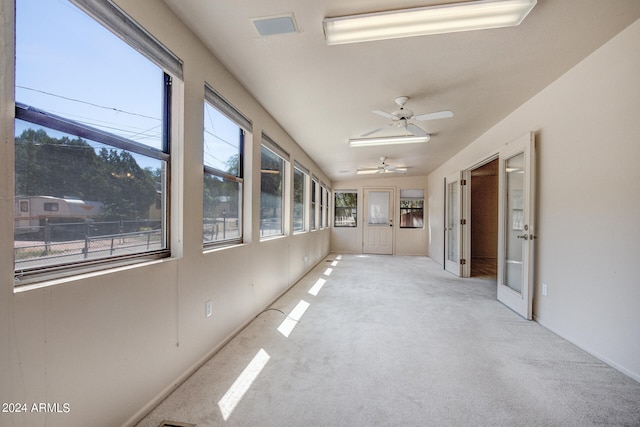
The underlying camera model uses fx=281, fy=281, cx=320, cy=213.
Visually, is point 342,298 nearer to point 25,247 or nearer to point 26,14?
point 25,247

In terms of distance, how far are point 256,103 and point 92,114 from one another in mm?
2063

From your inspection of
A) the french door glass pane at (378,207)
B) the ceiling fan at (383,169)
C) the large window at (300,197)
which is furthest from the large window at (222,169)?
the french door glass pane at (378,207)

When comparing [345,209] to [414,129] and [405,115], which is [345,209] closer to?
[414,129]

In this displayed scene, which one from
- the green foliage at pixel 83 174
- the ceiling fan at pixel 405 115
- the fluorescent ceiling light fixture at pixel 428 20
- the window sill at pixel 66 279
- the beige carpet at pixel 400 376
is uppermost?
the fluorescent ceiling light fixture at pixel 428 20

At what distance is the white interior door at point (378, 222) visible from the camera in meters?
9.27

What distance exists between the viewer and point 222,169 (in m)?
2.72

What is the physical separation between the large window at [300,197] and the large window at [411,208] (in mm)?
4350

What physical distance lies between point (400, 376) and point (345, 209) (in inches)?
305

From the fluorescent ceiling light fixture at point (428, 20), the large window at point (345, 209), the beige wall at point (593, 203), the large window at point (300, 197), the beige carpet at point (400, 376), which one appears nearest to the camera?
the beige carpet at point (400, 376)

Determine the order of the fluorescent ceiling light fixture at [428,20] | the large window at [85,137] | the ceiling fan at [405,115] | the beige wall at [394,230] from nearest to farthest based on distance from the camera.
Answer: the large window at [85,137] < the fluorescent ceiling light fixture at [428,20] < the ceiling fan at [405,115] < the beige wall at [394,230]

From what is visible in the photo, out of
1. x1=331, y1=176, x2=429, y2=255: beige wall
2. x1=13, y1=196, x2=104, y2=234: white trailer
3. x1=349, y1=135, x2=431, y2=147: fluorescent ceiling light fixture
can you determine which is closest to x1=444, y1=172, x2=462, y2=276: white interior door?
x1=349, y1=135, x2=431, y2=147: fluorescent ceiling light fixture

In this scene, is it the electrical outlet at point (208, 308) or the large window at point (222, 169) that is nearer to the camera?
the electrical outlet at point (208, 308)

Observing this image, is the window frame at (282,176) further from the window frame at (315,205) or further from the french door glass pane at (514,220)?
the french door glass pane at (514,220)

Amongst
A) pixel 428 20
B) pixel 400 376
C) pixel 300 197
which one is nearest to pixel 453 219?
pixel 300 197
